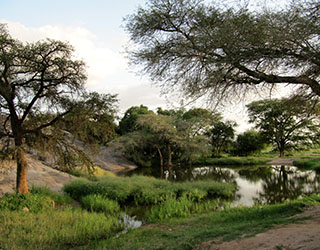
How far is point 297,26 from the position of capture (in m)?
5.51

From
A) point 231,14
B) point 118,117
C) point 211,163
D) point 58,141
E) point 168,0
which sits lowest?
point 211,163

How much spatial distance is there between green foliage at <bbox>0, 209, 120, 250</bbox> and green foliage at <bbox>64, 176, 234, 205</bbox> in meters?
3.90

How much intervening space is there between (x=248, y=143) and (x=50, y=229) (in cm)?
4000

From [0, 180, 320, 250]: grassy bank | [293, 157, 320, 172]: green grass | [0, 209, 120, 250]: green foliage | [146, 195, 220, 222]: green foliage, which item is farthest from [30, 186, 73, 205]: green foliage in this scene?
[293, 157, 320, 172]: green grass

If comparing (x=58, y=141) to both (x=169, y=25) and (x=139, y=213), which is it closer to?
(x=139, y=213)

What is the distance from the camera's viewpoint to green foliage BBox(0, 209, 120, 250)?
620cm

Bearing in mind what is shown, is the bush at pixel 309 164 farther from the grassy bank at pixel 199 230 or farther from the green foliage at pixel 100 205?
the green foliage at pixel 100 205

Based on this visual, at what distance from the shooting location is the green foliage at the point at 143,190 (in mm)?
12758

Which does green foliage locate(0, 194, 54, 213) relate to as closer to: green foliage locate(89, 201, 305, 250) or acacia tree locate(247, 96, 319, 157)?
→ green foliage locate(89, 201, 305, 250)

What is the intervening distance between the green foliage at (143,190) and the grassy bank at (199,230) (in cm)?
383

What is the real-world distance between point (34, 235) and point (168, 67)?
564 centimetres

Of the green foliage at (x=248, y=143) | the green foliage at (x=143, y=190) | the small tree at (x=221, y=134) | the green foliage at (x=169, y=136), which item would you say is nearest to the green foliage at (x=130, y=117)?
the green foliage at (x=169, y=136)

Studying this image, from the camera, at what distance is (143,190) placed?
1314 cm

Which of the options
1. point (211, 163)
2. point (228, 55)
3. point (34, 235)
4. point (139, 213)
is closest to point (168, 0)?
point (228, 55)
